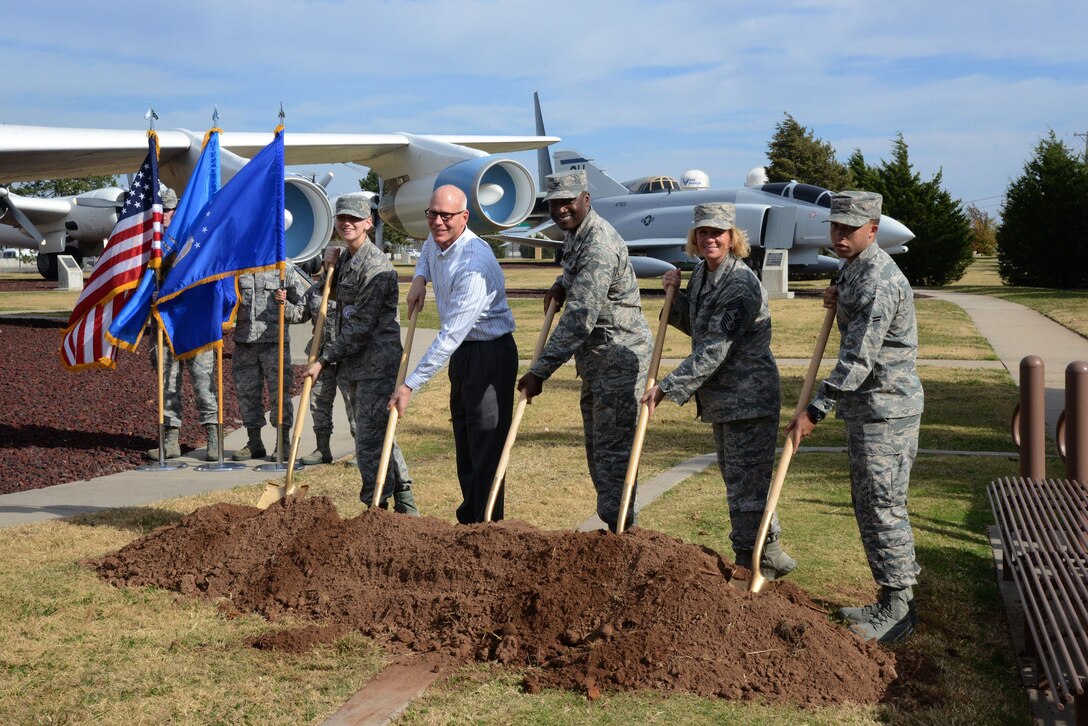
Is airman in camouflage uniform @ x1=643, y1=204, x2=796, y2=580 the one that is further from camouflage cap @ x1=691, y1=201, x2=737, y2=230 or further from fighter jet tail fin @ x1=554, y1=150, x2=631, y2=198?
fighter jet tail fin @ x1=554, y1=150, x2=631, y2=198

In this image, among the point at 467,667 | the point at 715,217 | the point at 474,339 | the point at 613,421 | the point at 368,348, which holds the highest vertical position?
the point at 715,217

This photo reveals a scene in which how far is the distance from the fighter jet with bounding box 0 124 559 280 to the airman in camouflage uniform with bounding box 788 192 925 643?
9197mm

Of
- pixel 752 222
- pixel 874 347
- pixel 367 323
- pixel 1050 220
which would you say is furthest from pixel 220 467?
pixel 1050 220

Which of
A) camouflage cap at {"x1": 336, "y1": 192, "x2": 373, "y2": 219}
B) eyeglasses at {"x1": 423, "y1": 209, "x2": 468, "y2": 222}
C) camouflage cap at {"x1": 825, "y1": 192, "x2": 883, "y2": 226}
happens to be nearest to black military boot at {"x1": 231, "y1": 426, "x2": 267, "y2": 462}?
camouflage cap at {"x1": 336, "y1": 192, "x2": 373, "y2": 219}

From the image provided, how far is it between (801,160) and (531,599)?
192 feet

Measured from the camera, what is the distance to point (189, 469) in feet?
29.8

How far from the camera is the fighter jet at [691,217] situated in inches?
1291

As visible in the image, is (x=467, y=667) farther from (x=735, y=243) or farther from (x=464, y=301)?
(x=735, y=243)

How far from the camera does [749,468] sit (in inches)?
208

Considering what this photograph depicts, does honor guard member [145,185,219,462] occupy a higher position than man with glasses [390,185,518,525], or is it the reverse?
man with glasses [390,185,518,525]

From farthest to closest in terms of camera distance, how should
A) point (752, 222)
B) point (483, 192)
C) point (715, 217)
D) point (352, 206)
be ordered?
point (752, 222) → point (483, 192) → point (352, 206) → point (715, 217)

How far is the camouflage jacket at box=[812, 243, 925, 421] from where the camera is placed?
15.1ft

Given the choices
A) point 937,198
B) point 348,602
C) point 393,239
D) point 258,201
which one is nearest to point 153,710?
point 348,602

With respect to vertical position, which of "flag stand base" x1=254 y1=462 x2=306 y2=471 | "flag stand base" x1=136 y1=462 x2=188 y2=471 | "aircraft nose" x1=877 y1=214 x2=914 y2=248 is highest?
"aircraft nose" x1=877 y1=214 x2=914 y2=248
